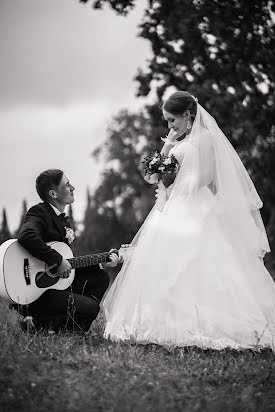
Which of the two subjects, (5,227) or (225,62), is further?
(225,62)

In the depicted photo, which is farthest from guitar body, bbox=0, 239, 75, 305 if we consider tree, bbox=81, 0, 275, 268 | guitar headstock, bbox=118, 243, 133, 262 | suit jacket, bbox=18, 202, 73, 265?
tree, bbox=81, 0, 275, 268

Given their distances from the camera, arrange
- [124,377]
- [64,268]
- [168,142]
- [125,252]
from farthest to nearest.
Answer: [168,142]
[125,252]
[64,268]
[124,377]

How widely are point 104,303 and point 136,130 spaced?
111ft

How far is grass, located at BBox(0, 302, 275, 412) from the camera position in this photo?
3842mm

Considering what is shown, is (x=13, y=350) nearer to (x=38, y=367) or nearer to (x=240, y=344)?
(x=38, y=367)

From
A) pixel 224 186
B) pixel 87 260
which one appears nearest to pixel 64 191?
pixel 87 260

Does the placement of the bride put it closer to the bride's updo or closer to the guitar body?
the bride's updo

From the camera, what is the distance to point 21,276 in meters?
5.69

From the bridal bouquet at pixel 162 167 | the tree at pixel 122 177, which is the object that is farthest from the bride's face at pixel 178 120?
the tree at pixel 122 177

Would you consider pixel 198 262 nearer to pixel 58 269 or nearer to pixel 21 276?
pixel 58 269

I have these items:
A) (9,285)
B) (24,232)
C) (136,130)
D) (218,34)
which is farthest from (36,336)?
(136,130)

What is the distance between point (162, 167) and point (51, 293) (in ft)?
5.59

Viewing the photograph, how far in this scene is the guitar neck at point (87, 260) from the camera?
6012mm

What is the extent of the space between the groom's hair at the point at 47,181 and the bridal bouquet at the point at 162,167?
95 cm
